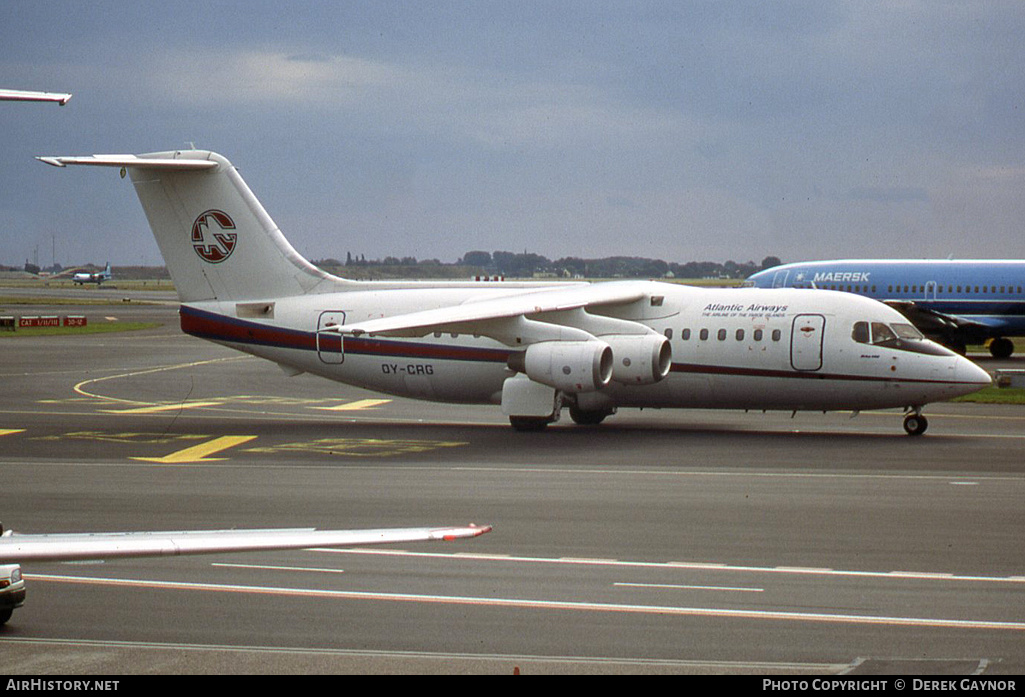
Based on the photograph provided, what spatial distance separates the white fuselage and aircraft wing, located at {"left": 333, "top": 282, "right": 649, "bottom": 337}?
66 cm

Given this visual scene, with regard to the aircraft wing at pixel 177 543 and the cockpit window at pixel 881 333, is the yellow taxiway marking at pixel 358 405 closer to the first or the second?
the cockpit window at pixel 881 333

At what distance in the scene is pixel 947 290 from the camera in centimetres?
6356

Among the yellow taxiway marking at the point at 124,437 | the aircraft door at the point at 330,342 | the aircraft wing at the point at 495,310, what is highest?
the aircraft wing at the point at 495,310

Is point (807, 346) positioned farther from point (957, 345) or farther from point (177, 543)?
point (957, 345)

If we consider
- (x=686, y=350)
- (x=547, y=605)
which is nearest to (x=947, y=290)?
(x=686, y=350)

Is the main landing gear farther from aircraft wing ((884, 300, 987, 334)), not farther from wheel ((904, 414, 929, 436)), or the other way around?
aircraft wing ((884, 300, 987, 334))

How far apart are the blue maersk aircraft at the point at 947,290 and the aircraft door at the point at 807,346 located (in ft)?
94.1

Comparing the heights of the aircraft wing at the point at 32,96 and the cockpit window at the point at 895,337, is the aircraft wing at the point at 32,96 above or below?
above

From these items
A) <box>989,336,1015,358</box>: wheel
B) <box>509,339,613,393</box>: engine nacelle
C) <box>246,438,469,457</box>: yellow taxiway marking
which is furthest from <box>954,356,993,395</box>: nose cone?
<box>989,336,1015,358</box>: wheel

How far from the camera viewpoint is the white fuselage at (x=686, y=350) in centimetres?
3123

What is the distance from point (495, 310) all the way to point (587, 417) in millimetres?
5043

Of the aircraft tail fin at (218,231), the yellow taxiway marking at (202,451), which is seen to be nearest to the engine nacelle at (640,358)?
the yellow taxiway marking at (202,451)

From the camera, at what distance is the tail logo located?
35781mm
